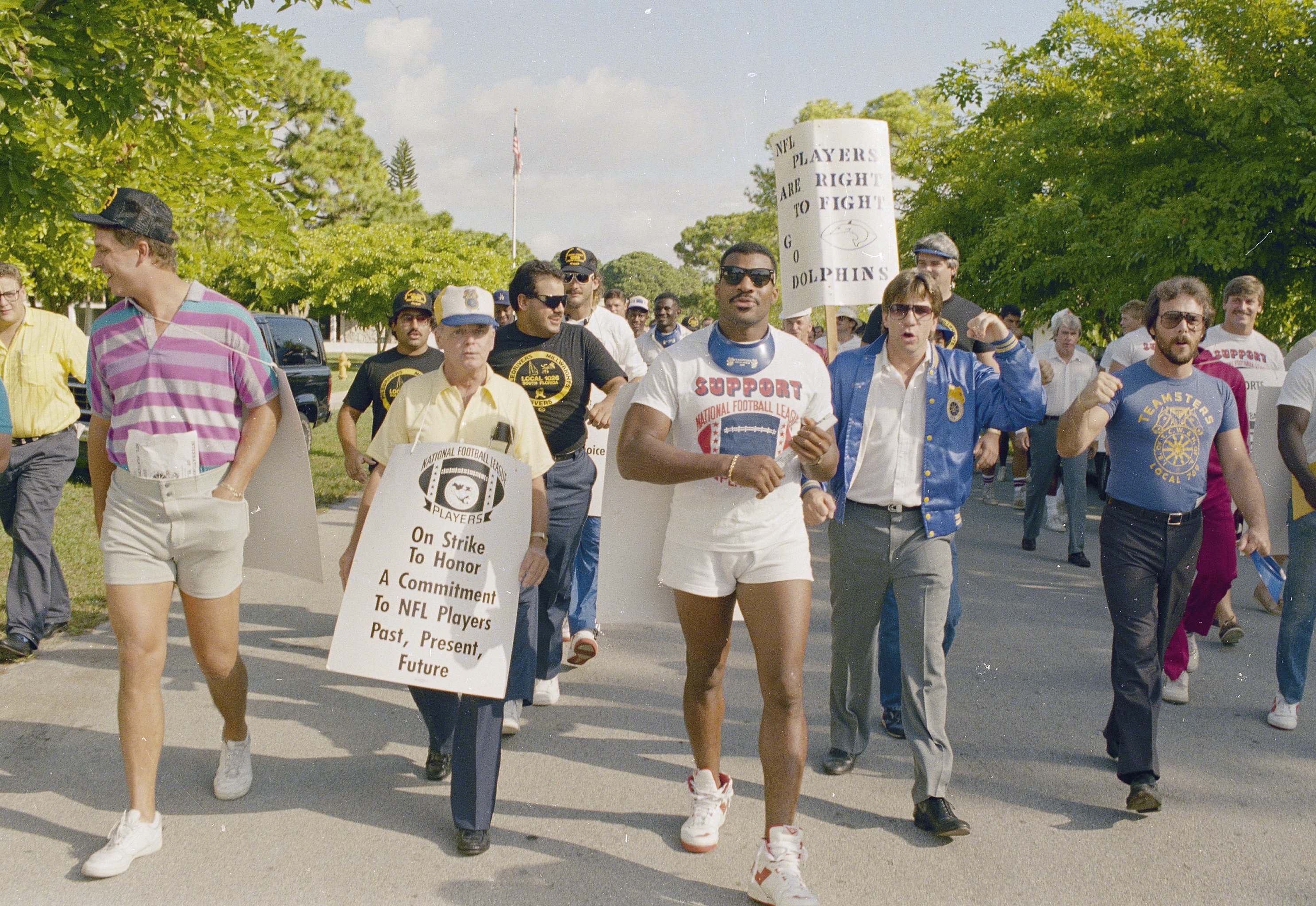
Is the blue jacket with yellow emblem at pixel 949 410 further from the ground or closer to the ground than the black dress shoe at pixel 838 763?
further from the ground

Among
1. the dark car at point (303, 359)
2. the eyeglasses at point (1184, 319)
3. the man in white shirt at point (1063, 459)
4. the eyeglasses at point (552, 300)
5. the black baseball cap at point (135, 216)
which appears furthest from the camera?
the dark car at point (303, 359)

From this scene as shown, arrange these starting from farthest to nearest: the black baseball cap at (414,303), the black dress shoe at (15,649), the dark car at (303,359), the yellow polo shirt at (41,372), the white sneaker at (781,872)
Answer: the dark car at (303,359) < the yellow polo shirt at (41,372) < the black baseball cap at (414,303) < the black dress shoe at (15,649) < the white sneaker at (781,872)

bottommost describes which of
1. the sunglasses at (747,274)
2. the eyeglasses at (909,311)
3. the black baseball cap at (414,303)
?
the eyeglasses at (909,311)

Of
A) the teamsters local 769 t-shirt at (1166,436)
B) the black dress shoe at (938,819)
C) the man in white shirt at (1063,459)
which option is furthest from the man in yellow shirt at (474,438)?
the man in white shirt at (1063,459)

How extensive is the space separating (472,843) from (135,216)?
249 cm

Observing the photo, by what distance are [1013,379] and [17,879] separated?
3.87 metres

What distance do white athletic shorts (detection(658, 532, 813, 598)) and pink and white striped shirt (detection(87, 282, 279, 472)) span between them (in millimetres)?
1715

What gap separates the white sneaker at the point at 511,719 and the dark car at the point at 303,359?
10.9 m

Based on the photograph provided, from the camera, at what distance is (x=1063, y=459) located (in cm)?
934

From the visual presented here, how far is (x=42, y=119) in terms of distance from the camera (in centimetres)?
699

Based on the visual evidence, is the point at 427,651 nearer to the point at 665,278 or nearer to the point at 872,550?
the point at 872,550

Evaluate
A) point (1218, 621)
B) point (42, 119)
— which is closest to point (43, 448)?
point (42, 119)

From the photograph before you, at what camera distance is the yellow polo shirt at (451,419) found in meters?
4.00

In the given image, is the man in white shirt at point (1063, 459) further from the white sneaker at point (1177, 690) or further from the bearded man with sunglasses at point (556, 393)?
the bearded man with sunglasses at point (556, 393)
